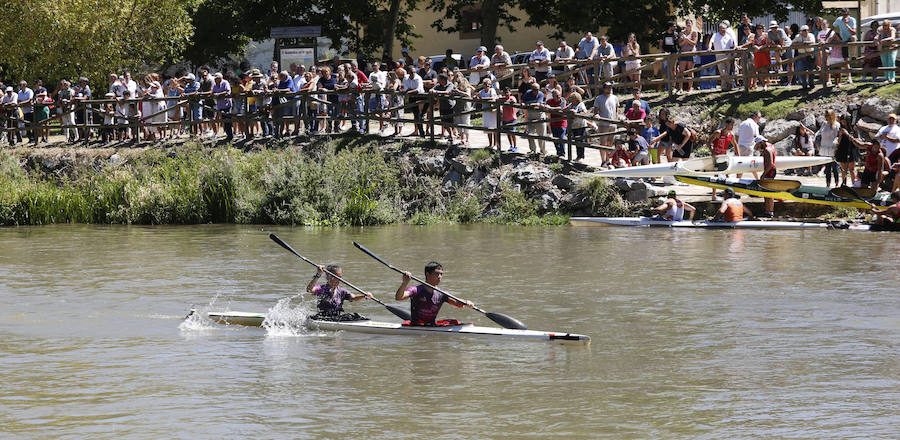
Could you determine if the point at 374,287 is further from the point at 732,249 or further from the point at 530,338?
the point at 732,249

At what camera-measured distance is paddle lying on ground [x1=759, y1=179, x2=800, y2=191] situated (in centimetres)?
2273

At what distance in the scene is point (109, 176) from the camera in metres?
27.9

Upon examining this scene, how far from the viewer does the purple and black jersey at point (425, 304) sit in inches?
539

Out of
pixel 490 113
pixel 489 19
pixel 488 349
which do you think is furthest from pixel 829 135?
pixel 489 19

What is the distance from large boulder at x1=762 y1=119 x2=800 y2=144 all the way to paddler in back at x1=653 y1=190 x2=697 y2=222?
13.9 feet

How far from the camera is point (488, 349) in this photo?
13070 mm

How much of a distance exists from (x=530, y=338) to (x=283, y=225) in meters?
13.2

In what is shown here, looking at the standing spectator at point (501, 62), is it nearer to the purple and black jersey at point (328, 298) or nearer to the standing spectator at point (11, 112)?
the standing spectator at point (11, 112)

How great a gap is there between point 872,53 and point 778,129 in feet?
8.55

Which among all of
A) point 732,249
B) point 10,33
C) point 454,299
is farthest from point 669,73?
point 10,33

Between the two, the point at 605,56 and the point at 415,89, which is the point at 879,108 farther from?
the point at 415,89

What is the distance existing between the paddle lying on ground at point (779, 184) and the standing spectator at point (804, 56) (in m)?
4.48

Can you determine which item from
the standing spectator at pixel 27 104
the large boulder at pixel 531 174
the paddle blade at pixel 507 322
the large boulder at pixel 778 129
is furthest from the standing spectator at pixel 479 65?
the paddle blade at pixel 507 322

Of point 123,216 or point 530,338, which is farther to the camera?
point 123,216
